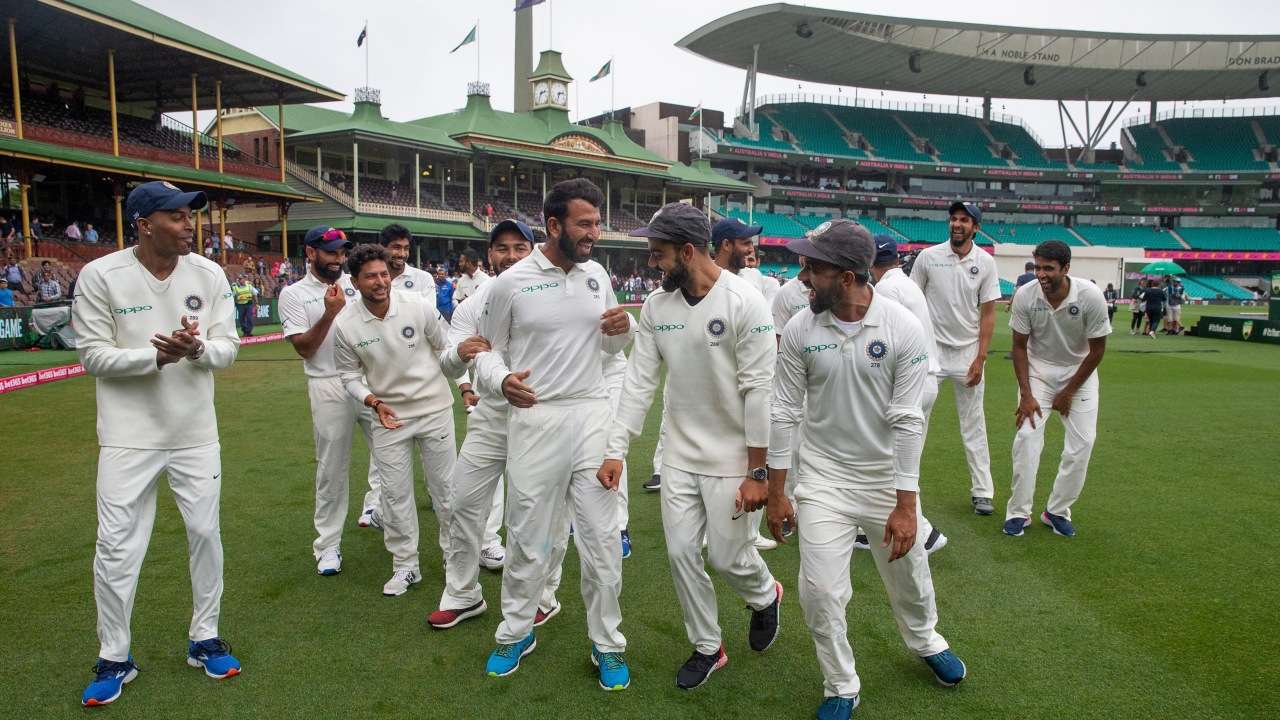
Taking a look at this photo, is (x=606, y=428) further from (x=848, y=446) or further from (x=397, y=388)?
(x=397, y=388)

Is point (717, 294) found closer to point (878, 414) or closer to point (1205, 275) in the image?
point (878, 414)

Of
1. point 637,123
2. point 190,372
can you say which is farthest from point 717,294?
point 637,123

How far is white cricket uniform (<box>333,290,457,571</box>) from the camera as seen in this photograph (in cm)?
496

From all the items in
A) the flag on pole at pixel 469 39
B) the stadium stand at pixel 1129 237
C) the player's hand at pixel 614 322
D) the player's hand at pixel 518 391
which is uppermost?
the flag on pole at pixel 469 39

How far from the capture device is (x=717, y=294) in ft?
12.4

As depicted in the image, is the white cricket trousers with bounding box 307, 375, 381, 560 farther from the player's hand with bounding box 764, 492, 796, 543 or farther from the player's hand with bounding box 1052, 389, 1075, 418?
the player's hand with bounding box 1052, 389, 1075, 418

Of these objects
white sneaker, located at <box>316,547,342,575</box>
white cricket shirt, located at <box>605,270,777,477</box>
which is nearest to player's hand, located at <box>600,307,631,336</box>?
white cricket shirt, located at <box>605,270,777,477</box>

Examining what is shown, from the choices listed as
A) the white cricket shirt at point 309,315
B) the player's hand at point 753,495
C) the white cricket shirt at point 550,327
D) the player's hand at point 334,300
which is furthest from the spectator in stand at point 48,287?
the player's hand at point 753,495

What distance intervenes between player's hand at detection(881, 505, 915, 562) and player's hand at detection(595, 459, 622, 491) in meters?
1.24

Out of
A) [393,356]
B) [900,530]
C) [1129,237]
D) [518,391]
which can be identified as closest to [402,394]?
[393,356]

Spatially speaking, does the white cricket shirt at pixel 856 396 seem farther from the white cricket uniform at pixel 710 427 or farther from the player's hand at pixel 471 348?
the player's hand at pixel 471 348

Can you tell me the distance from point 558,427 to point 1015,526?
381cm

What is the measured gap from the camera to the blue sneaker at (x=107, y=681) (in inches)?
140

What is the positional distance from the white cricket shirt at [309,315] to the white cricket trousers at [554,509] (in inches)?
82.6
